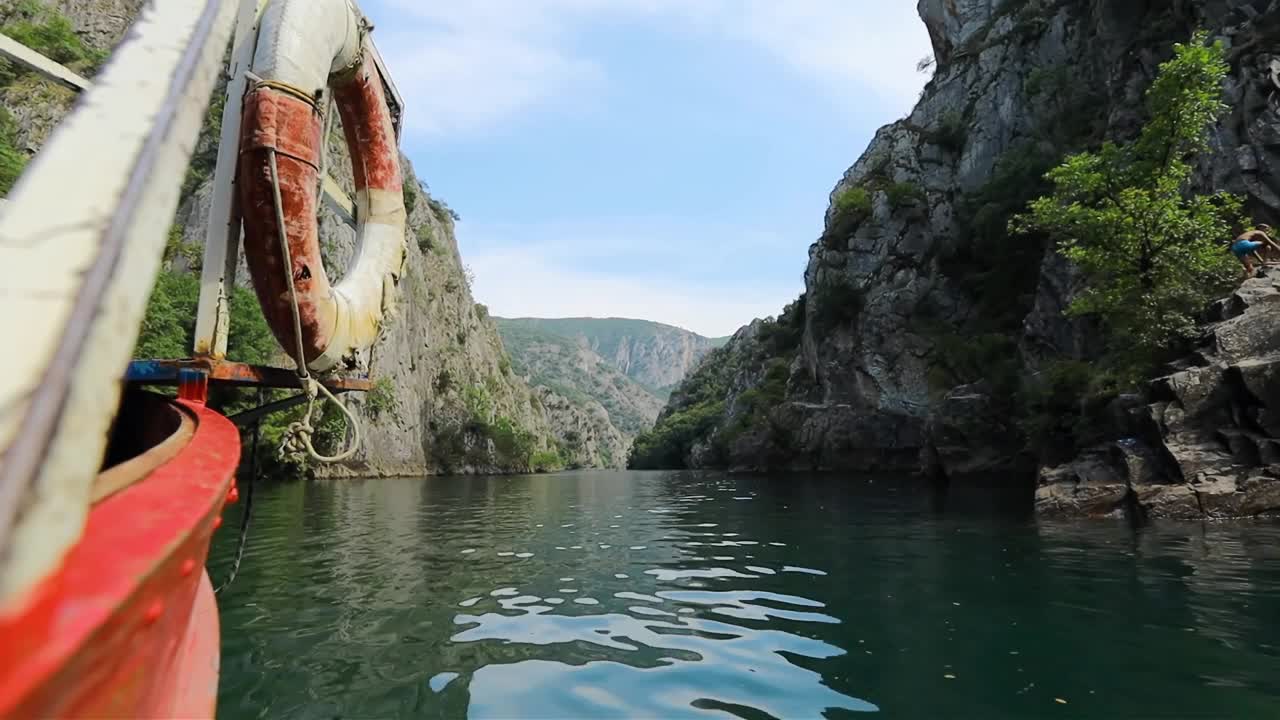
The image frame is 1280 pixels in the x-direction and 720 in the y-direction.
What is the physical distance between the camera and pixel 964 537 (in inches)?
397

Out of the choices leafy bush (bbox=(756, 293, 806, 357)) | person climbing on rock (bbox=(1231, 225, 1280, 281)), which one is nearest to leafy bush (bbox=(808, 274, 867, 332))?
leafy bush (bbox=(756, 293, 806, 357))

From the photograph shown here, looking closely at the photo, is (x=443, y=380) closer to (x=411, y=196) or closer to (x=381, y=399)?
(x=381, y=399)

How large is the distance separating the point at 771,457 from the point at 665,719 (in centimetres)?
4745

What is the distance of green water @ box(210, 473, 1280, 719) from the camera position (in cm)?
395

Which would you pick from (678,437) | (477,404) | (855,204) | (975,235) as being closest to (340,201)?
(975,235)

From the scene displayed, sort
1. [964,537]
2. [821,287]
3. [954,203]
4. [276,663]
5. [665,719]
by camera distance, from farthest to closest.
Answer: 1. [821,287]
2. [954,203]
3. [964,537]
4. [276,663]
5. [665,719]

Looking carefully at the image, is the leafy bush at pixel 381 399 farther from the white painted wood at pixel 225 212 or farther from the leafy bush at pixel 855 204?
the white painted wood at pixel 225 212

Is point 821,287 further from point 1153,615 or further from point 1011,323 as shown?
point 1153,615

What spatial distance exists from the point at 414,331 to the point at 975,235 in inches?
1755

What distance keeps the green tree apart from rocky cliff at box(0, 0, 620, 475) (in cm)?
2583

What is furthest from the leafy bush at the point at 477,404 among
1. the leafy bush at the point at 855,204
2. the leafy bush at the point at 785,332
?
the leafy bush at the point at 855,204

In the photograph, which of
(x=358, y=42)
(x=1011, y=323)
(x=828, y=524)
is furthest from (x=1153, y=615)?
(x=1011, y=323)

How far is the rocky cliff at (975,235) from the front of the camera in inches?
845

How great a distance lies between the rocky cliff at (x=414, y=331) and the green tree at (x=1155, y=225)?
2583 centimetres
